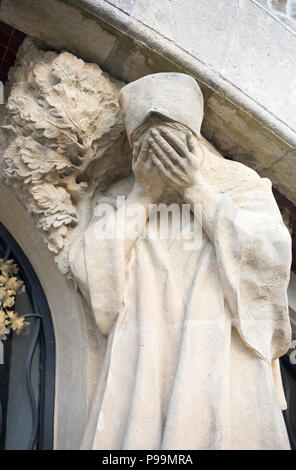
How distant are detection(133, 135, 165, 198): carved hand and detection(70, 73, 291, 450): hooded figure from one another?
0.04 metres

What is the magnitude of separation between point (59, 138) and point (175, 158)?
1.42 feet

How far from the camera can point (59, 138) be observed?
2.20 m

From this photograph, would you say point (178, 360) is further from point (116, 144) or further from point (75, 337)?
point (116, 144)

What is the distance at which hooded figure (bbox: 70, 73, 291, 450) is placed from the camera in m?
1.76

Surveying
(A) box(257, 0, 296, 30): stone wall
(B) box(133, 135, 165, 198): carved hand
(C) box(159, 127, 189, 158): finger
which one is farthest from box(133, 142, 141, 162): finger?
(A) box(257, 0, 296, 30): stone wall

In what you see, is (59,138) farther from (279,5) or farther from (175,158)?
(279,5)

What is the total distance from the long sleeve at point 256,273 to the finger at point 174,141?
0.24 m

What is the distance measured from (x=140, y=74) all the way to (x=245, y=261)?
0.88 m

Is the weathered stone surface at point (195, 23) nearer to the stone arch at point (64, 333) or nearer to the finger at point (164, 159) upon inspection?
the finger at point (164, 159)

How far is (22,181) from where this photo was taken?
2.24m

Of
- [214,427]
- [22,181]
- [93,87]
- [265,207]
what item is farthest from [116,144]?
[214,427]

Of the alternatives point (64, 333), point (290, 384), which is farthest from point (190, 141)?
point (290, 384)

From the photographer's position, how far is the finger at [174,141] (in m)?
2.04

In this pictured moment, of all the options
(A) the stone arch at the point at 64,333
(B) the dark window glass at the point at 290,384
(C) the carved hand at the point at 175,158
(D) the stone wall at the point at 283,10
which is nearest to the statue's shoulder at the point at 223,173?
(C) the carved hand at the point at 175,158
